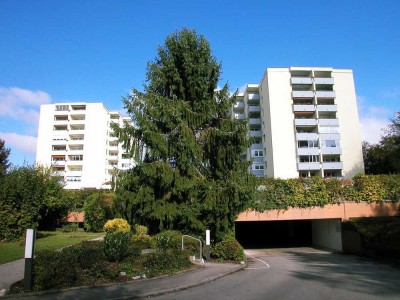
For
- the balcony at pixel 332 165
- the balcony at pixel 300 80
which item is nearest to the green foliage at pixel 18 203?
the balcony at pixel 332 165

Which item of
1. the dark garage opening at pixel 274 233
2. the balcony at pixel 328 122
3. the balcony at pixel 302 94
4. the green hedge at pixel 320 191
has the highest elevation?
the balcony at pixel 302 94

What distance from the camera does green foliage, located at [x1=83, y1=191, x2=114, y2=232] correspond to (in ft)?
126

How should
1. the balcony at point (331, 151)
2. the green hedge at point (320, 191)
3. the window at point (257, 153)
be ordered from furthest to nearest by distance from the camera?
the window at point (257, 153)
the balcony at point (331, 151)
the green hedge at point (320, 191)

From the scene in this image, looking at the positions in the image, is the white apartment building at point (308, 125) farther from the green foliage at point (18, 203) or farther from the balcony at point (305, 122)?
the green foliage at point (18, 203)

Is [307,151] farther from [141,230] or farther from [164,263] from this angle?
[164,263]

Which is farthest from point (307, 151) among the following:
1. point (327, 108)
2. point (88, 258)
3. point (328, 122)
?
point (88, 258)

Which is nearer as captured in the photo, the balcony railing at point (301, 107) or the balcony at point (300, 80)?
the balcony railing at point (301, 107)

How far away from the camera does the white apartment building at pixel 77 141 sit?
81.0 meters

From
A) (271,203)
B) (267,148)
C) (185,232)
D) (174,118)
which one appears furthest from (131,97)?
(267,148)

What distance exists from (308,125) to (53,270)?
57.1 m

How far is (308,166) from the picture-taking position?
194 feet

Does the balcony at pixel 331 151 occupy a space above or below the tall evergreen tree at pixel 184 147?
above

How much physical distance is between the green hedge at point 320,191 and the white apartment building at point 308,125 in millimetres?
31754

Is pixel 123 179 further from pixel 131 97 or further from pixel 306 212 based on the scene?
pixel 306 212
